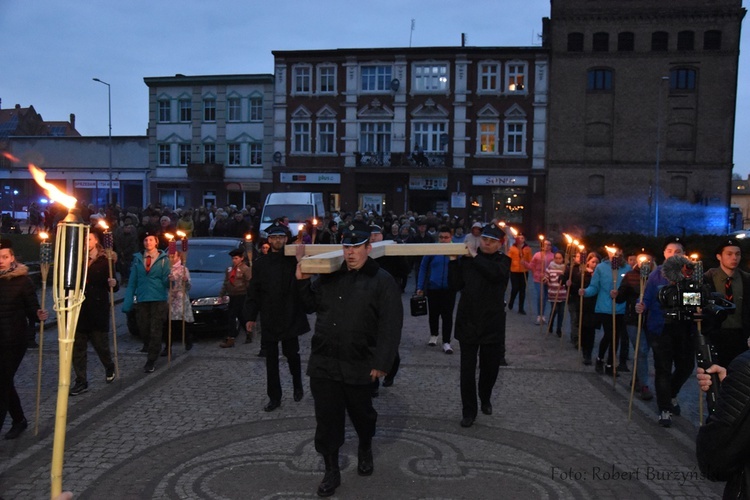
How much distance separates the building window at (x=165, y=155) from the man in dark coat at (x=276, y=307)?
1579 inches

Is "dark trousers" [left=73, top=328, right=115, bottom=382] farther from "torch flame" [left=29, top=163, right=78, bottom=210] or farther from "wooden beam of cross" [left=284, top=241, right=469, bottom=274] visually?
"torch flame" [left=29, top=163, right=78, bottom=210]

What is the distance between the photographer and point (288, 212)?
24.2m

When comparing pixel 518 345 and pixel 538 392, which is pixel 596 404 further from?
pixel 518 345

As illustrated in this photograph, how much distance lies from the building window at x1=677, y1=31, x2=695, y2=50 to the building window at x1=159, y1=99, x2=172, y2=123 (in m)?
32.1

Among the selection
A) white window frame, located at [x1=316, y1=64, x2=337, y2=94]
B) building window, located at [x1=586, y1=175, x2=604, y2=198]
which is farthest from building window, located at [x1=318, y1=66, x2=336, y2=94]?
building window, located at [x1=586, y1=175, x2=604, y2=198]

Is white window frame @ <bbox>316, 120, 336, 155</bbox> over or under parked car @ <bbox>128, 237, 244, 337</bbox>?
over

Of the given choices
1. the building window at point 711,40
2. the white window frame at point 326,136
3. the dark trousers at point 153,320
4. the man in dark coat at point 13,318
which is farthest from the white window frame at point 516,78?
the man in dark coat at point 13,318

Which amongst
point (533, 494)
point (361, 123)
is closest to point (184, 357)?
point (533, 494)

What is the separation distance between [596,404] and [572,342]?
386 centimetres

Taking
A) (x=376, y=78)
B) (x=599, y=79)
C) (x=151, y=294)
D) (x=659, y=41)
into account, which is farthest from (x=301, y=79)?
(x=151, y=294)

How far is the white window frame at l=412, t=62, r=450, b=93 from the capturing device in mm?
40938

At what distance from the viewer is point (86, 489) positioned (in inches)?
205

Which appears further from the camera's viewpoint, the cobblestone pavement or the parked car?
the parked car

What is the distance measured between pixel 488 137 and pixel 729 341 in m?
35.0
